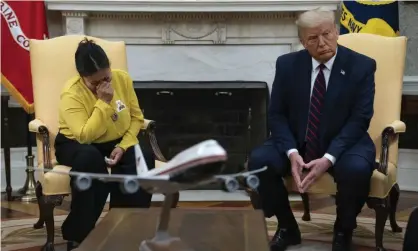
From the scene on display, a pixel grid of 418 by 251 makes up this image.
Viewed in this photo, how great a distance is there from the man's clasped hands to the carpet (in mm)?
405

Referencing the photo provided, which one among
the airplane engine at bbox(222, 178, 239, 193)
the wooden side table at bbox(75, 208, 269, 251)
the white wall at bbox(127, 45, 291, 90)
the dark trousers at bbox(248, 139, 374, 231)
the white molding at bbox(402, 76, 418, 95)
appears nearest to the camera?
the airplane engine at bbox(222, 178, 239, 193)

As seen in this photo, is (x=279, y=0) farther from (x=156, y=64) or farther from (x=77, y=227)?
(x=77, y=227)

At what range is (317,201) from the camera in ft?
11.4

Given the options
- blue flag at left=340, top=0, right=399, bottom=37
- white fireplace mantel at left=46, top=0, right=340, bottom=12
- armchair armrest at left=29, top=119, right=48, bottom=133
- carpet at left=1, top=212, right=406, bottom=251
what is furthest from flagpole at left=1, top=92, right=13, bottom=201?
blue flag at left=340, top=0, right=399, bottom=37

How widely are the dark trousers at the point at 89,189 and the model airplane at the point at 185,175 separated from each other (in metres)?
0.90

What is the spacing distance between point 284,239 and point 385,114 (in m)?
0.73

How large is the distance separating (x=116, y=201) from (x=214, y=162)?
133 centimetres

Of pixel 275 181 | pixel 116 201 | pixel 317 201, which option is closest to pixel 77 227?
pixel 116 201

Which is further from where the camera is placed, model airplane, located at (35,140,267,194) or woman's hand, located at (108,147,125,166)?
woman's hand, located at (108,147,125,166)

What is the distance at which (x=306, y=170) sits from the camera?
2.14m

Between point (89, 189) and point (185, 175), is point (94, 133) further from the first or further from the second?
point (185, 175)

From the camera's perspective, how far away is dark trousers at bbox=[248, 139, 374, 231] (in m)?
2.07

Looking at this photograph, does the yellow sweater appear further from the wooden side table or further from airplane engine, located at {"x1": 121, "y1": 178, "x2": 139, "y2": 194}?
airplane engine, located at {"x1": 121, "y1": 178, "x2": 139, "y2": 194}

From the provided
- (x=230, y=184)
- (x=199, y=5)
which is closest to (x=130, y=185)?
(x=230, y=184)
